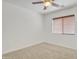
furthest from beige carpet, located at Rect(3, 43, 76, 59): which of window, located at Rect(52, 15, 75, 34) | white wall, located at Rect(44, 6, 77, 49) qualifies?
window, located at Rect(52, 15, 75, 34)

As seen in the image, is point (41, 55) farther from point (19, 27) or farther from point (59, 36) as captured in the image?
point (59, 36)

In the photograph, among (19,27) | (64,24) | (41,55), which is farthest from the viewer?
(64,24)

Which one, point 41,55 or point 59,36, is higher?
point 59,36

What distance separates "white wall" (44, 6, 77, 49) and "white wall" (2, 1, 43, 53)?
0.61 metres

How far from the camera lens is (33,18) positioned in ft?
16.9

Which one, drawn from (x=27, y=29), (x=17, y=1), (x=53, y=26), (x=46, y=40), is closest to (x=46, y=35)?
(x=46, y=40)

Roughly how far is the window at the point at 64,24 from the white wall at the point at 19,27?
104 cm

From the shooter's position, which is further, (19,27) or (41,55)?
(19,27)

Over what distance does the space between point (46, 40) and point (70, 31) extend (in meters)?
1.91

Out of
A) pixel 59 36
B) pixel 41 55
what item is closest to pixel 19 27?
pixel 41 55

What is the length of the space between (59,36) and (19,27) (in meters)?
2.35

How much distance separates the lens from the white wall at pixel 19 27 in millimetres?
3486

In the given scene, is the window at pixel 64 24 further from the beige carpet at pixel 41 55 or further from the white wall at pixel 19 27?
the beige carpet at pixel 41 55

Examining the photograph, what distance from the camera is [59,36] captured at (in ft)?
16.5
